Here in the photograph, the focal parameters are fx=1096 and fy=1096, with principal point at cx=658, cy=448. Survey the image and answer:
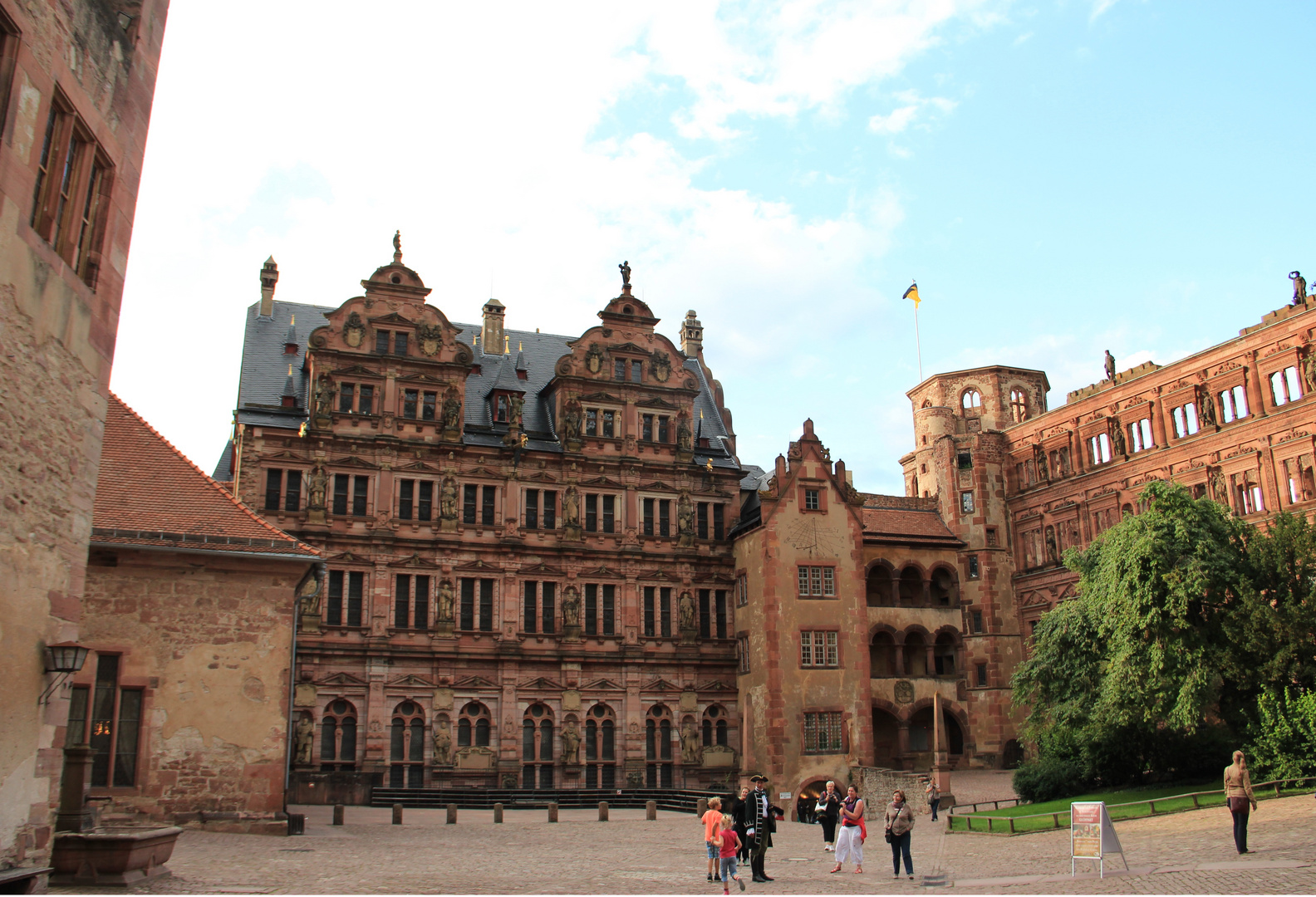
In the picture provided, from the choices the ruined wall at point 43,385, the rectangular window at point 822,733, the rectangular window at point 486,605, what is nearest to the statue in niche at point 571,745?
the rectangular window at point 486,605

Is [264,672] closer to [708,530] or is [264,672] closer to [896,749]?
[708,530]

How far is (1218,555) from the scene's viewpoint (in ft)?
103

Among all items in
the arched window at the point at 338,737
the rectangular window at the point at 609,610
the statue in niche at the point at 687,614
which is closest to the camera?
the arched window at the point at 338,737

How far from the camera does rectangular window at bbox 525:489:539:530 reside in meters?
42.0

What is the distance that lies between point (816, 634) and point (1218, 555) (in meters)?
14.8

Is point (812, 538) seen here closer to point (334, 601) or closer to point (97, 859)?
point (334, 601)

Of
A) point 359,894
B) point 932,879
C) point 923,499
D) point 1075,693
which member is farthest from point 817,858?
point 923,499

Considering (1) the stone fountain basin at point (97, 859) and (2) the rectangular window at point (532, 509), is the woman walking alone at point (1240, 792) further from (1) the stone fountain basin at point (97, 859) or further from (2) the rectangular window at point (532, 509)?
(2) the rectangular window at point (532, 509)

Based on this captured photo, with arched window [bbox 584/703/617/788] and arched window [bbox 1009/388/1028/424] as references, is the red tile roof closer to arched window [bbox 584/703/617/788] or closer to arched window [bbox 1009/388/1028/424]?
arched window [bbox 584/703/617/788]

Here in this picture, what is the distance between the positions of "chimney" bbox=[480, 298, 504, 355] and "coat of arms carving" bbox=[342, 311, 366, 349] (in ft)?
24.0

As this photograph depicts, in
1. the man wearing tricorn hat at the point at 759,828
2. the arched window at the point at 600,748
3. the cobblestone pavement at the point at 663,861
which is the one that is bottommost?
the cobblestone pavement at the point at 663,861

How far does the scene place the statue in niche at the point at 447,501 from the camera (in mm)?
40500

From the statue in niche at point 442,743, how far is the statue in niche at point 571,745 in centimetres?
415

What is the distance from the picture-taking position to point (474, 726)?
1551 inches
